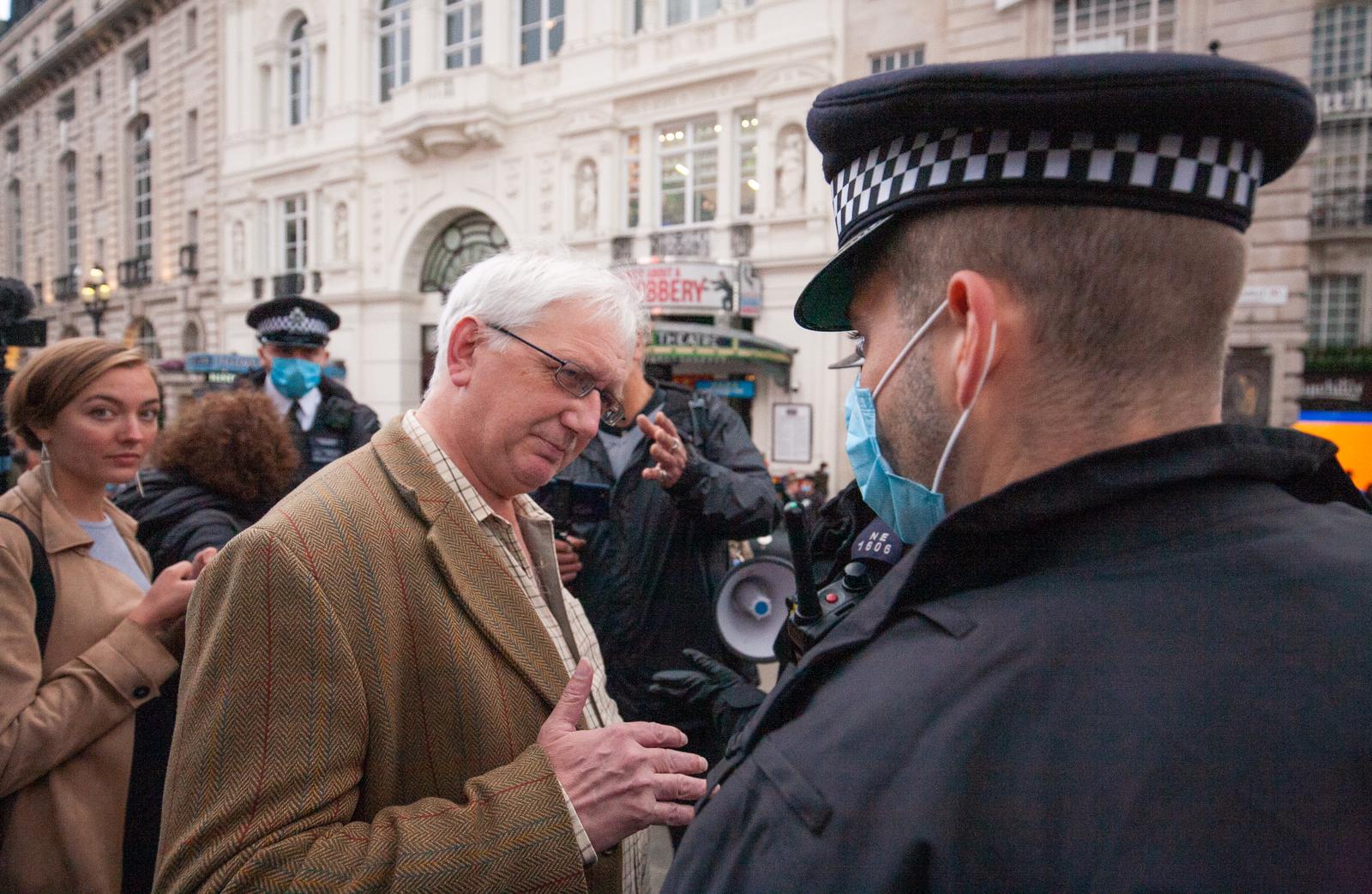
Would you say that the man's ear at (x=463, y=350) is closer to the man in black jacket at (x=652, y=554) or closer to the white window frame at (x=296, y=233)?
the man in black jacket at (x=652, y=554)

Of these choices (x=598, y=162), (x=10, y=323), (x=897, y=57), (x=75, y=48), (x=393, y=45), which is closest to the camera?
(x=10, y=323)

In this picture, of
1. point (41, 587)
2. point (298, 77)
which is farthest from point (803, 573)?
point (298, 77)

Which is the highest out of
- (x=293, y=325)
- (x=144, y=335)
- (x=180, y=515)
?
(x=144, y=335)

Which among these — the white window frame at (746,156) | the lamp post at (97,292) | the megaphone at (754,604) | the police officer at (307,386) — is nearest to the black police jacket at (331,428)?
the police officer at (307,386)

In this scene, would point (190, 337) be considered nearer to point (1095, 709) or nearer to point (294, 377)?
point (294, 377)

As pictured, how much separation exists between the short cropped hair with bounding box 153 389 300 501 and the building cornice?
27.5 metres

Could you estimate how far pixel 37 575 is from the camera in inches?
76.9

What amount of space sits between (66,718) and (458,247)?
17724mm

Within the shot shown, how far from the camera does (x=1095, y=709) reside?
65cm

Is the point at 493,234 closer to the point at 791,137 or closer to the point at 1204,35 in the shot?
the point at 791,137

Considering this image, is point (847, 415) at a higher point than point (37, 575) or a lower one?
higher

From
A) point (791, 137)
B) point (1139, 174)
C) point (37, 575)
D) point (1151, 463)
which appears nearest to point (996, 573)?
point (1151, 463)

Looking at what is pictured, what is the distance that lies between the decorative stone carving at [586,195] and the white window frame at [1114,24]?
847cm

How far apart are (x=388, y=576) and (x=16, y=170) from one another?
4413cm
